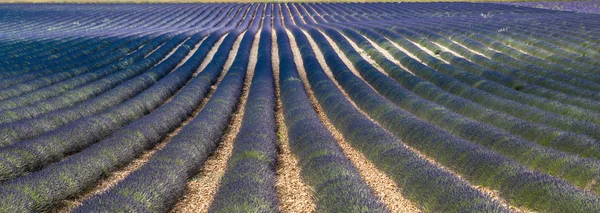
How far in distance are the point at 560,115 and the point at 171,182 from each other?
365 inches

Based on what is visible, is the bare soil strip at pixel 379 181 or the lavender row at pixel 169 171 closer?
the lavender row at pixel 169 171

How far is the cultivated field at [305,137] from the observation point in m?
7.19

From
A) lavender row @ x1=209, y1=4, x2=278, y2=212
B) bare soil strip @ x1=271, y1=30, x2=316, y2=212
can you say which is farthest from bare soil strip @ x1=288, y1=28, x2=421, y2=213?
lavender row @ x1=209, y1=4, x2=278, y2=212

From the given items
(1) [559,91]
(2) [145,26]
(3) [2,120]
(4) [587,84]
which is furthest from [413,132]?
(2) [145,26]

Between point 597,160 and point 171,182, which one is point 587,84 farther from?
point 171,182

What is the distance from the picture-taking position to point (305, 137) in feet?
33.8

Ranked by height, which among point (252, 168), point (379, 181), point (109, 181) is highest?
point (252, 168)

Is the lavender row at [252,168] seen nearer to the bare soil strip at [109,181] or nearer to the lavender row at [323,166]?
the lavender row at [323,166]

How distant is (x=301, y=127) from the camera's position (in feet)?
36.4

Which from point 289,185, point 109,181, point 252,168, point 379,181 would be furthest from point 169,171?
point 379,181

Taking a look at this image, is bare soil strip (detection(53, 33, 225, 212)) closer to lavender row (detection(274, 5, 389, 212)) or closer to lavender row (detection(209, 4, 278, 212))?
lavender row (detection(209, 4, 278, 212))

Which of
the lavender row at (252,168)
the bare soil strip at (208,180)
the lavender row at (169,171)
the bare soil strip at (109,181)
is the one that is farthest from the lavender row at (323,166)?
the bare soil strip at (109,181)

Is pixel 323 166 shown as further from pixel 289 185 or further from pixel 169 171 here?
pixel 169 171

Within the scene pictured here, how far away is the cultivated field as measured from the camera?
7191 millimetres
